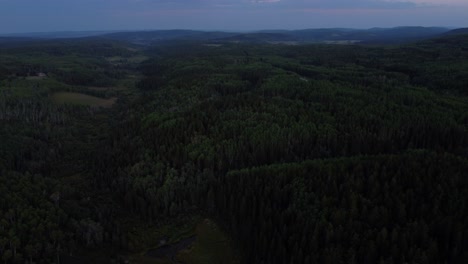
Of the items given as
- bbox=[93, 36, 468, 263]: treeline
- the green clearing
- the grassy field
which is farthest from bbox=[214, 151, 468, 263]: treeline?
the grassy field

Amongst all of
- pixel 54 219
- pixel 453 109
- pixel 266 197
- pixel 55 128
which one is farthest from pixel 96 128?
pixel 453 109

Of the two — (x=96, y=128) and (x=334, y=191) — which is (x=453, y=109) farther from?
(x=96, y=128)

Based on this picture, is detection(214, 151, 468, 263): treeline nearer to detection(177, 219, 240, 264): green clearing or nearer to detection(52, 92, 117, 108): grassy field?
detection(177, 219, 240, 264): green clearing

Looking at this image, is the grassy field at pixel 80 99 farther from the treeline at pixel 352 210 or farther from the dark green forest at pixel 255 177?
the treeline at pixel 352 210

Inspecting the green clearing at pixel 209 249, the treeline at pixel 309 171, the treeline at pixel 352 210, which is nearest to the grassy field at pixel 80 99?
the treeline at pixel 309 171

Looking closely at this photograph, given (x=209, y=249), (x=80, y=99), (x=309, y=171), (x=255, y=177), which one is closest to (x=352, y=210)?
(x=309, y=171)

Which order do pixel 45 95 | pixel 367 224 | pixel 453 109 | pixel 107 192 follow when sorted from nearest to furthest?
pixel 367 224 < pixel 107 192 < pixel 453 109 < pixel 45 95
